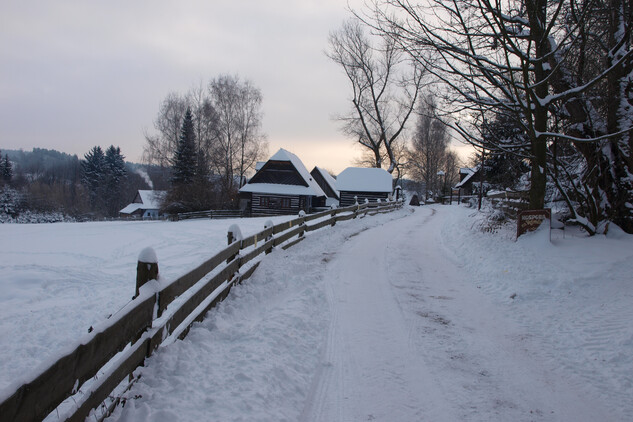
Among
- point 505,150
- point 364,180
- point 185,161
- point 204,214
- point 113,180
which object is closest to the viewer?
point 505,150

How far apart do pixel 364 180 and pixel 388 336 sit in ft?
123

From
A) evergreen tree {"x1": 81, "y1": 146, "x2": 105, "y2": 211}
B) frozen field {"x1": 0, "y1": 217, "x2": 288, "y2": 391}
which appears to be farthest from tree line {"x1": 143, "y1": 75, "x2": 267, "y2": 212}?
evergreen tree {"x1": 81, "y1": 146, "x2": 105, "y2": 211}

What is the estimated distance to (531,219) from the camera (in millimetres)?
8586

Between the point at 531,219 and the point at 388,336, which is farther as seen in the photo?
the point at 531,219

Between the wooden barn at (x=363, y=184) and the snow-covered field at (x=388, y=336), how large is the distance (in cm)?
3137

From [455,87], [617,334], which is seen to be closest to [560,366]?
[617,334]

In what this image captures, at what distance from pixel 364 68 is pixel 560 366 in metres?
34.8

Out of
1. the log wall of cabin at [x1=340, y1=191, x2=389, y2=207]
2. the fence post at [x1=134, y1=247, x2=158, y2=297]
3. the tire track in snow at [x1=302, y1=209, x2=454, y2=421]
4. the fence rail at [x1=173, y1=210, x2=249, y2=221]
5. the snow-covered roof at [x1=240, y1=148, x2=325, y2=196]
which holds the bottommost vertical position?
the tire track in snow at [x1=302, y1=209, x2=454, y2=421]

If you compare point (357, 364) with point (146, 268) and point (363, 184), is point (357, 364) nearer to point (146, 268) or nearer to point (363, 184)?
point (146, 268)

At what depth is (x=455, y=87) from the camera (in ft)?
27.3

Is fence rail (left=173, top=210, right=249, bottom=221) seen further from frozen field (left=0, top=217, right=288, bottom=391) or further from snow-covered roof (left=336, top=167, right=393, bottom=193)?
frozen field (left=0, top=217, right=288, bottom=391)

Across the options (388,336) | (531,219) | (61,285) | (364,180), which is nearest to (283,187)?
(364,180)

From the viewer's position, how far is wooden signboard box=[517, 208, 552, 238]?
8422 mm

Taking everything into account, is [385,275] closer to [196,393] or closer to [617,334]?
[617,334]
